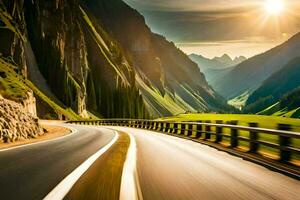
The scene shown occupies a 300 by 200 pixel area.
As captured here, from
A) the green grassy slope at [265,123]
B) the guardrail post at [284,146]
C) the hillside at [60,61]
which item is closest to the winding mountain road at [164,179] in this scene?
the guardrail post at [284,146]

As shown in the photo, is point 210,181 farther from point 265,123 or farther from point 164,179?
point 265,123

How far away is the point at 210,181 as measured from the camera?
9000 mm

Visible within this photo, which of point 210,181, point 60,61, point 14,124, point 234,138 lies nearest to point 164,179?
point 210,181

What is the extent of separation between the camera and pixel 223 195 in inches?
293

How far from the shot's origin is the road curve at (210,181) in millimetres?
7496

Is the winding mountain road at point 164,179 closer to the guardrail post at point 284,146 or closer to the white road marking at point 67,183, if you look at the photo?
the white road marking at point 67,183

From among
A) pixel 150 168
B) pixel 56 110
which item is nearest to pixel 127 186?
pixel 150 168

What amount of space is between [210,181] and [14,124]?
17.3 m

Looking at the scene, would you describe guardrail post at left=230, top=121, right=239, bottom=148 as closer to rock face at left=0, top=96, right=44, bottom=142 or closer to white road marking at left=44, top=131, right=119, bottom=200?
white road marking at left=44, top=131, right=119, bottom=200

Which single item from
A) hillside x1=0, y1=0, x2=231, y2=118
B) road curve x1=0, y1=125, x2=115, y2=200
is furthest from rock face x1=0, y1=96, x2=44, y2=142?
hillside x1=0, y1=0, x2=231, y2=118

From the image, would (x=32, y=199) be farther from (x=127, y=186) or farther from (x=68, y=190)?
(x=127, y=186)

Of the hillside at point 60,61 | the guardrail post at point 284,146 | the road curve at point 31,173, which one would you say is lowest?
the road curve at point 31,173

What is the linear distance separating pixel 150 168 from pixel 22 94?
267 ft

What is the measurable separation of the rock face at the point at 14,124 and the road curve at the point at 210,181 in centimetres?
1132
